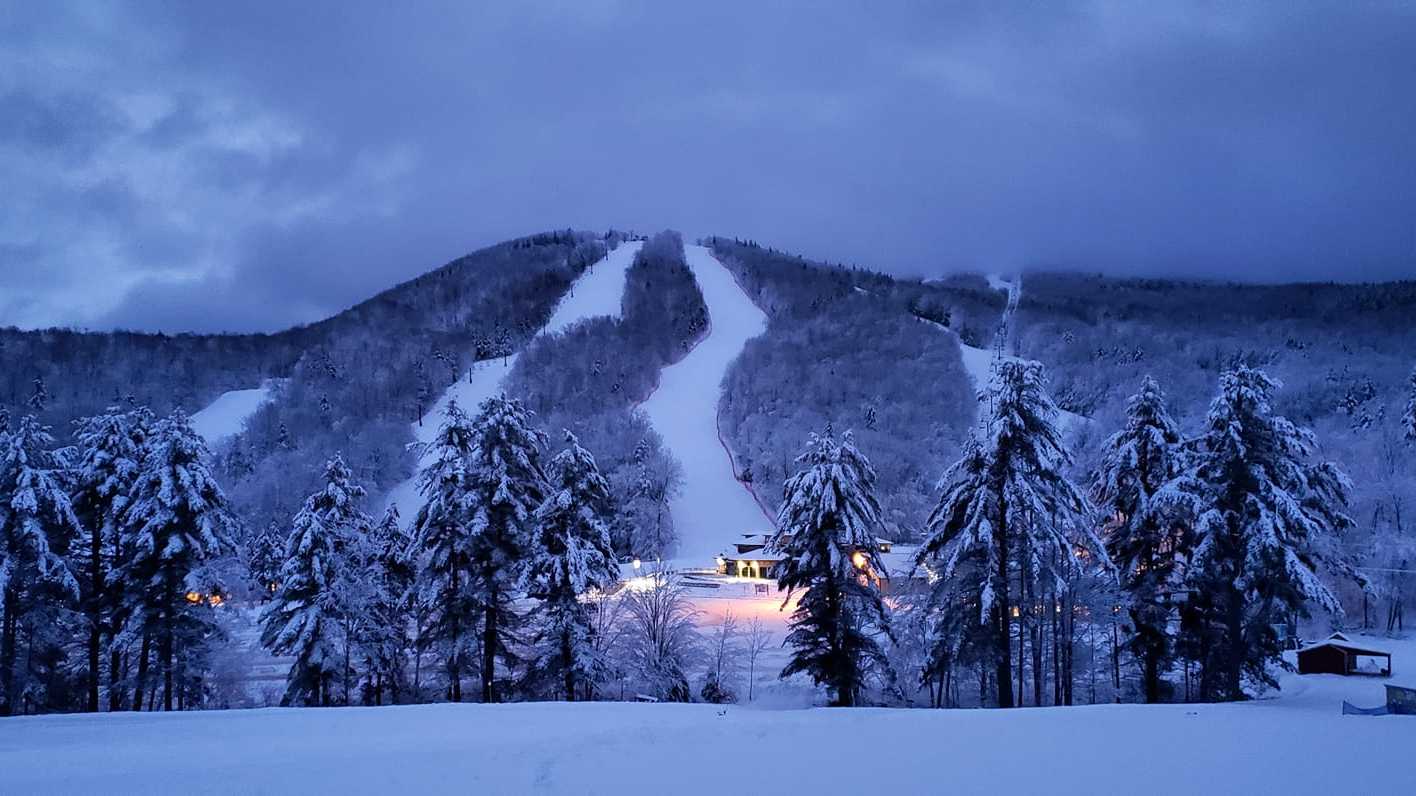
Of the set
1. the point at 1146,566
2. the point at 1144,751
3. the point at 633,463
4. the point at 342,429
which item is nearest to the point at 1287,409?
the point at 633,463

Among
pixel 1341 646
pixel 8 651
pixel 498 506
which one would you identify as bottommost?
pixel 1341 646

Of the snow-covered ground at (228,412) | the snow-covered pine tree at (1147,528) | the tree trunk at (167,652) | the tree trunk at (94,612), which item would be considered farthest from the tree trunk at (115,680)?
the snow-covered ground at (228,412)

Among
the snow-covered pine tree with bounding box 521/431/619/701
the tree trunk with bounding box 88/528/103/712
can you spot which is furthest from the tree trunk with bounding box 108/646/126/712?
the snow-covered pine tree with bounding box 521/431/619/701

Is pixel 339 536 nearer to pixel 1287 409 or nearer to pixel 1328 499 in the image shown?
pixel 1328 499

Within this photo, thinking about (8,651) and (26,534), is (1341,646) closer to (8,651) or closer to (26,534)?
(26,534)

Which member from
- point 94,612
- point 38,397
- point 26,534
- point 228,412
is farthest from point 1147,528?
point 38,397

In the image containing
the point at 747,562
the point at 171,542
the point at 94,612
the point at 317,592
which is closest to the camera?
the point at 171,542
